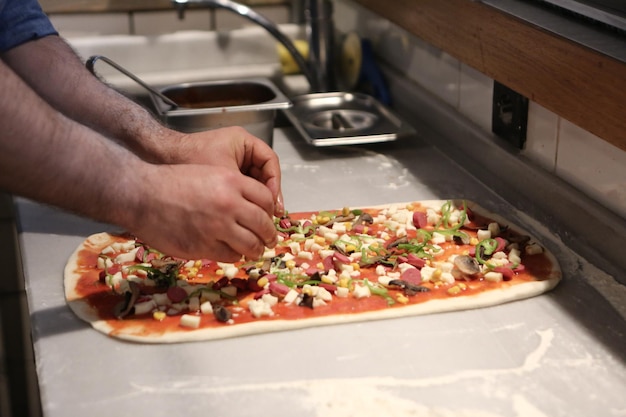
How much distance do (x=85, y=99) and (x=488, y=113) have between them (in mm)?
759

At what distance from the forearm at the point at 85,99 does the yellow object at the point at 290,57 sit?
86 centimetres

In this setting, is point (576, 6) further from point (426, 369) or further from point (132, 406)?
point (132, 406)

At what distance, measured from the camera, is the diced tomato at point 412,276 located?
117 centimetres

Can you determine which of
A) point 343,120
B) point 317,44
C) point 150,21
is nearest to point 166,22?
point 150,21

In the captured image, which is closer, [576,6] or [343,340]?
[343,340]

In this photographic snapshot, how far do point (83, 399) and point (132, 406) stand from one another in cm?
6

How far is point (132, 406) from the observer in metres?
0.93

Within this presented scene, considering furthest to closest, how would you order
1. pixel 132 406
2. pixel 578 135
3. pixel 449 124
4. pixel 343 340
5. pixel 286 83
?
1. pixel 286 83
2. pixel 449 124
3. pixel 578 135
4. pixel 343 340
5. pixel 132 406

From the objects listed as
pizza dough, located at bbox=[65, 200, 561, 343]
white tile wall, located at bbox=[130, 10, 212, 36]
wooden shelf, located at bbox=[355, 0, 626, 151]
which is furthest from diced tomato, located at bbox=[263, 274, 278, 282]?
white tile wall, located at bbox=[130, 10, 212, 36]

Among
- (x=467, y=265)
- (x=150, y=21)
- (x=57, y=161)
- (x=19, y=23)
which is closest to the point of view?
(x=57, y=161)

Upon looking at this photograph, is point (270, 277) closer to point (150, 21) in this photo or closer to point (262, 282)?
point (262, 282)

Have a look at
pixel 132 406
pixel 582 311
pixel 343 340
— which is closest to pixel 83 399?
pixel 132 406

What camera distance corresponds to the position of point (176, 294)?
44.5 inches

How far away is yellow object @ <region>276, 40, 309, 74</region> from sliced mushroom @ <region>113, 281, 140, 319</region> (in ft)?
3.96
